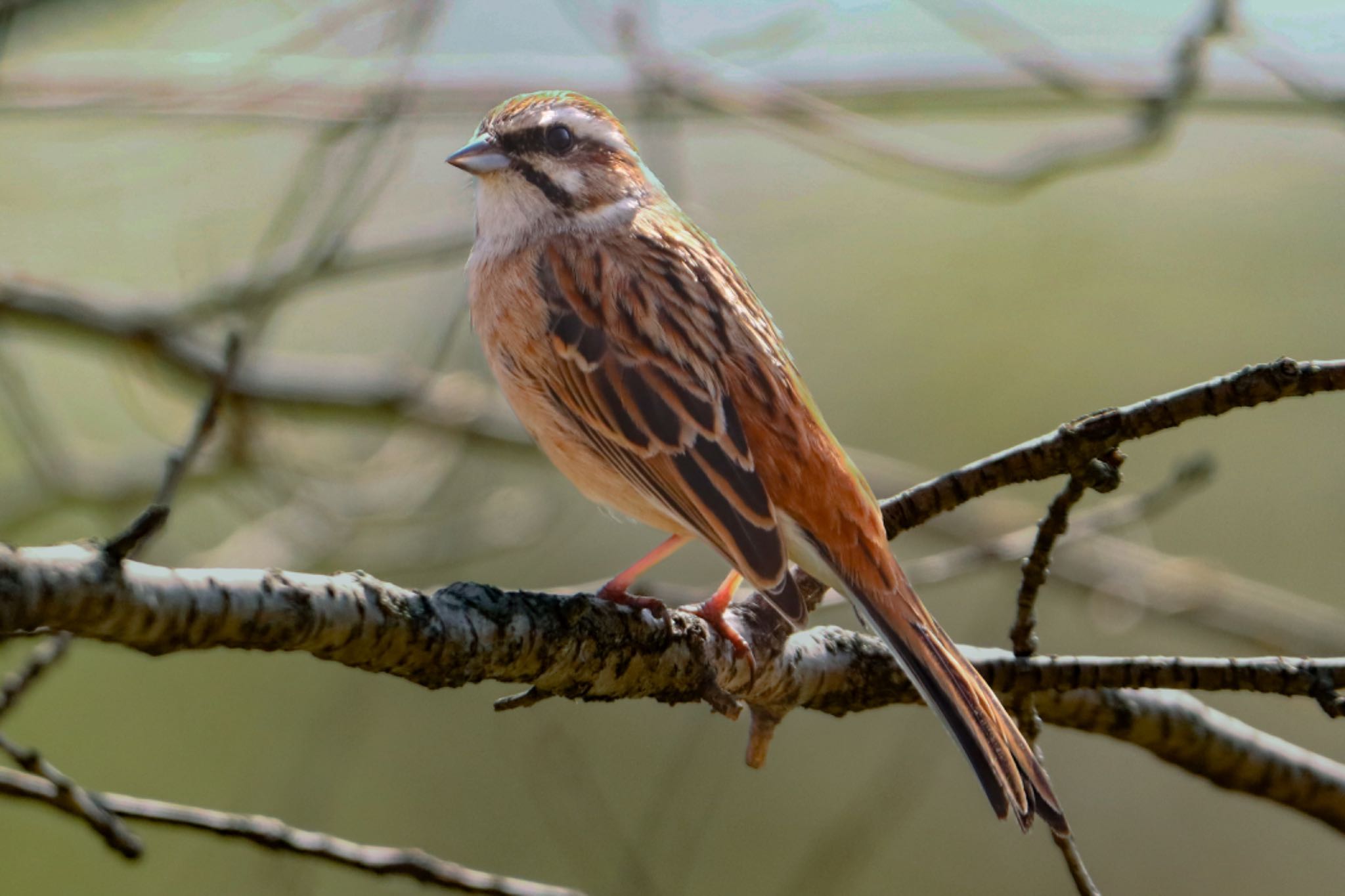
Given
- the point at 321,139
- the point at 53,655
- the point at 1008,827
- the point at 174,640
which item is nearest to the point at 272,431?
the point at 321,139

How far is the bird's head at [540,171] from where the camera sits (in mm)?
3758

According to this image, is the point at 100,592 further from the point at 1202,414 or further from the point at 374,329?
the point at 374,329

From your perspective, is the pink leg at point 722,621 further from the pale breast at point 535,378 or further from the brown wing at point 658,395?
the pale breast at point 535,378

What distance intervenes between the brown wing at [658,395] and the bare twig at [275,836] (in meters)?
0.95

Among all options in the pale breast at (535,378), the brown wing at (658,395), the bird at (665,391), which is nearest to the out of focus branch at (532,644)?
the bird at (665,391)

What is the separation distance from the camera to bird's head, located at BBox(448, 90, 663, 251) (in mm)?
3758

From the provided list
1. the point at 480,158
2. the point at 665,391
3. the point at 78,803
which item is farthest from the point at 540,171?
the point at 78,803

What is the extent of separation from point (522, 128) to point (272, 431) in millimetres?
2517

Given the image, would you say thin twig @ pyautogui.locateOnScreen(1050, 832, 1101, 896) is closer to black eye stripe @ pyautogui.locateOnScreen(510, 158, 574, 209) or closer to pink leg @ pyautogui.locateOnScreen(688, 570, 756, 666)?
pink leg @ pyautogui.locateOnScreen(688, 570, 756, 666)

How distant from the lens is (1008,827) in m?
7.60

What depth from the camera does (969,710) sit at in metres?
2.51

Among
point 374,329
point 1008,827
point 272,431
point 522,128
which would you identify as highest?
point 522,128

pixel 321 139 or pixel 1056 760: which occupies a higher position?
pixel 321 139

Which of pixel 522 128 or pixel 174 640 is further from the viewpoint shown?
pixel 522 128
